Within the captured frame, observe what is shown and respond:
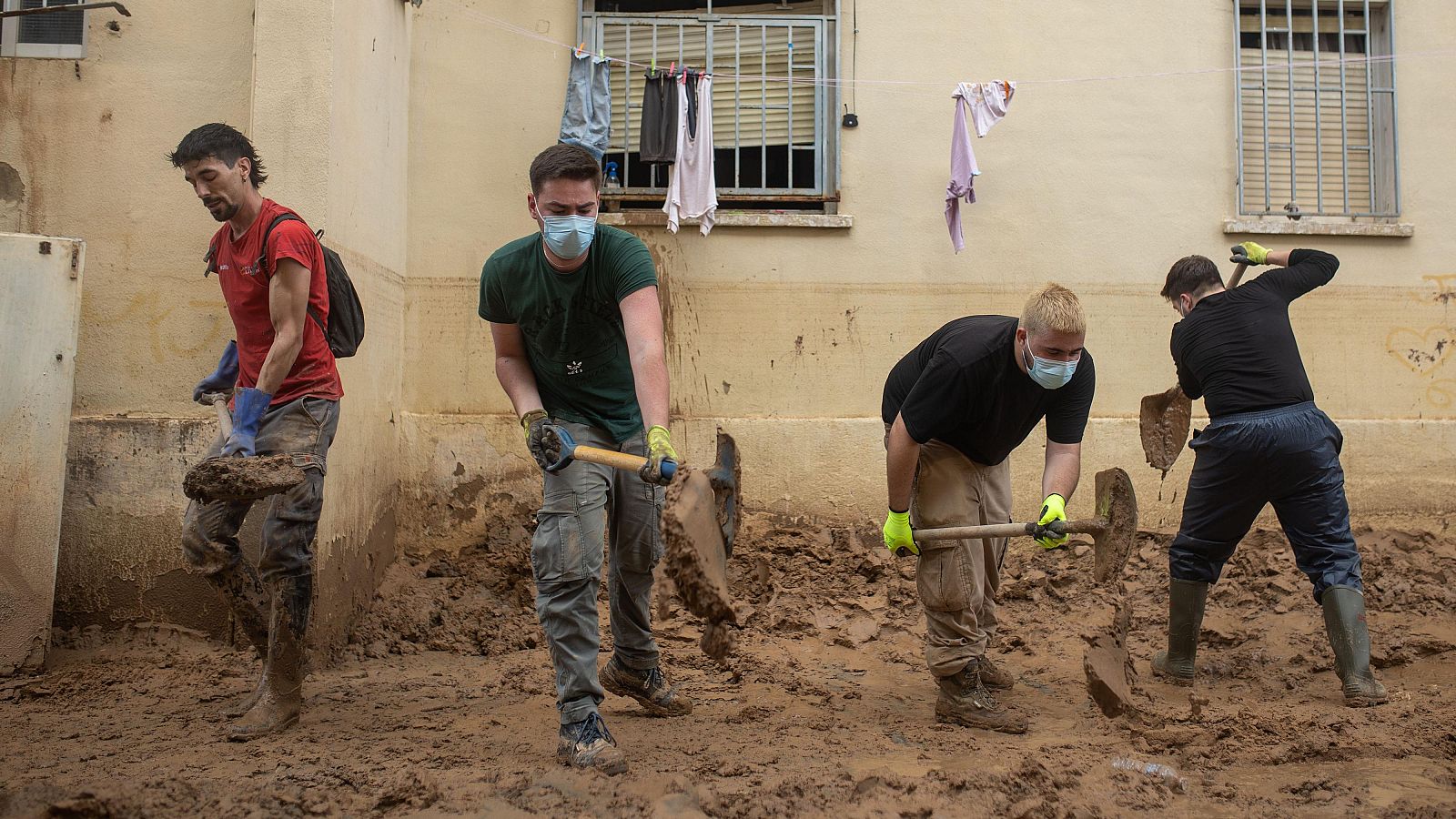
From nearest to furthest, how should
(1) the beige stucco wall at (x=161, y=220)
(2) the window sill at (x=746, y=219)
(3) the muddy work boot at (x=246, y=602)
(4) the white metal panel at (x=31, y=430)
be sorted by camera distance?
(3) the muddy work boot at (x=246, y=602) → (4) the white metal panel at (x=31, y=430) → (1) the beige stucco wall at (x=161, y=220) → (2) the window sill at (x=746, y=219)

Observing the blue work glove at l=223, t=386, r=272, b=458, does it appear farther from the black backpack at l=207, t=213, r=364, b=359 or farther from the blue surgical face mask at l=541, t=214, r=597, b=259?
the blue surgical face mask at l=541, t=214, r=597, b=259

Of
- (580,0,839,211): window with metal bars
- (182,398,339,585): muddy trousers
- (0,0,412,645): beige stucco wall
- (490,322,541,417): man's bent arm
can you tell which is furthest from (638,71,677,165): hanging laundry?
(182,398,339,585): muddy trousers

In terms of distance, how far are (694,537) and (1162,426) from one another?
2.93m

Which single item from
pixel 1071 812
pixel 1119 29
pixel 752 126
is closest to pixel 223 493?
pixel 1071 812

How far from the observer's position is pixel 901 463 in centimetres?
390

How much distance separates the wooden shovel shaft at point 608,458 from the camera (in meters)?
3.27

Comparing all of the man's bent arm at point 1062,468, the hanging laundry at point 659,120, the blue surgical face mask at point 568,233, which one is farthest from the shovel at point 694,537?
the hanging laundry at point 659,120

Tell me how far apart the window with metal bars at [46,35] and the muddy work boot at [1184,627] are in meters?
5.58

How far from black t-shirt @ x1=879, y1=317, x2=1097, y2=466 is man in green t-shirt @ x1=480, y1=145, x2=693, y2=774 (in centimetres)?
98

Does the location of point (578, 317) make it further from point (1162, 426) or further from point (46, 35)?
point (46, 35)

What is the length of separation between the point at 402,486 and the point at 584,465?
3.04 meters

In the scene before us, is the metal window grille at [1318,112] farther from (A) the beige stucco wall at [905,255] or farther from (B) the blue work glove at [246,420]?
A: (B) the blue work glove at [246,420]

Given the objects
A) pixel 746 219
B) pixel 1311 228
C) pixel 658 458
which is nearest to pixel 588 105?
pixel 746 219

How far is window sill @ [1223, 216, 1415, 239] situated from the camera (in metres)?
6.50
